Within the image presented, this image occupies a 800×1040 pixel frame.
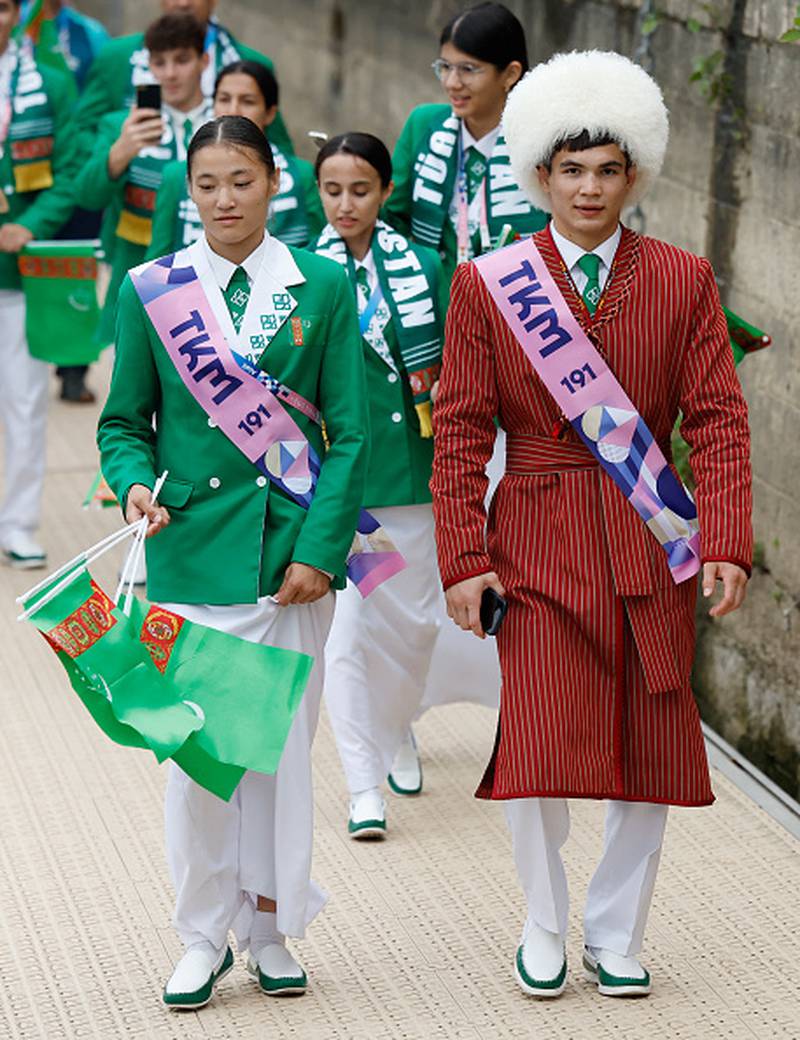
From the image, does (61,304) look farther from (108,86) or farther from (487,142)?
(487,142)

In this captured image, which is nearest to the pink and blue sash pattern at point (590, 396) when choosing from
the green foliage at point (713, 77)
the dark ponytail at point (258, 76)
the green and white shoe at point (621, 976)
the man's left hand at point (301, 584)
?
the man's left hand at point (301, 584)

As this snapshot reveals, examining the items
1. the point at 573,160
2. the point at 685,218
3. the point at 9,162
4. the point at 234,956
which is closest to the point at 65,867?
the point at 234,956

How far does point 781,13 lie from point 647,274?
68.2 inches

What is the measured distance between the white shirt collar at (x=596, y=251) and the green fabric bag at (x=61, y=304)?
362cm

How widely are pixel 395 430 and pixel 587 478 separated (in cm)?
127

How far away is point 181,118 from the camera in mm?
7234

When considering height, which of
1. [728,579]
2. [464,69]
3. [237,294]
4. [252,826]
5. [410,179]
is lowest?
[252,826]

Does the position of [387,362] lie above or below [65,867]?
above

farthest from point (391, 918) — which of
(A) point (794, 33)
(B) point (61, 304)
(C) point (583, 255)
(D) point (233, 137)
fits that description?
(B) point (61, 304)

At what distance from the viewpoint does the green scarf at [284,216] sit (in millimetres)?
6539

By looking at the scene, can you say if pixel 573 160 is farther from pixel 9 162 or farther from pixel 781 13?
pixel 9 162

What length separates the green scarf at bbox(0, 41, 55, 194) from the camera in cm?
760

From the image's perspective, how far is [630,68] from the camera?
438cm

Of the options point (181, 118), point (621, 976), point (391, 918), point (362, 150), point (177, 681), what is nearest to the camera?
point (177, 681)
